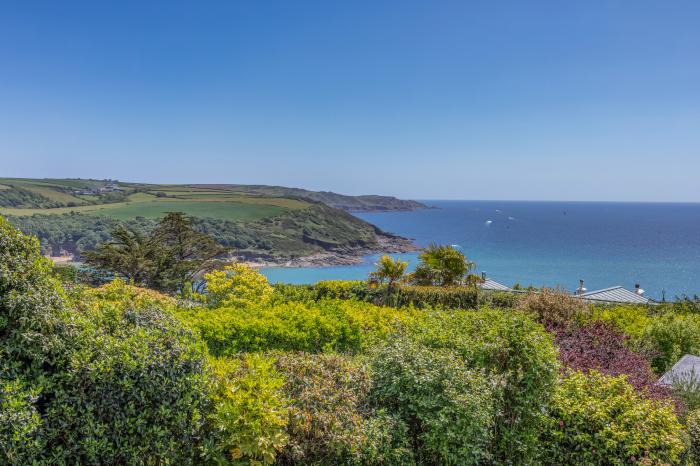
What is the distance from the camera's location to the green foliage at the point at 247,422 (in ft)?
12.1

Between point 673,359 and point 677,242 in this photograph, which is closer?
point 673,359

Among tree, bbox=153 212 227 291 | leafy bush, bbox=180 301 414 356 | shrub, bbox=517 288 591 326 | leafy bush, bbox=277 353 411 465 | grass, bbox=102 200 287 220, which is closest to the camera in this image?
leafy bush, bbox=277 353 411 465

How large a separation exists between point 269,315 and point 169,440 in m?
4.72

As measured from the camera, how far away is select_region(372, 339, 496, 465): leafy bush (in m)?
4.24

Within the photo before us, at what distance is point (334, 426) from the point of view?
4.13 m

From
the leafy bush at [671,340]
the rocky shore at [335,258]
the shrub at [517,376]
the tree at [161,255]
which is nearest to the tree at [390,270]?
the leafy bush at [671,340]

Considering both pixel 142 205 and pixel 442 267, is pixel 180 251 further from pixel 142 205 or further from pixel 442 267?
pixel 142 205

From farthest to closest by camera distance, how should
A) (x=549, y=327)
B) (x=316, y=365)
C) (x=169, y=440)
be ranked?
(x=549, y=327) < (x=316, y=365) < (x=169, y=440)

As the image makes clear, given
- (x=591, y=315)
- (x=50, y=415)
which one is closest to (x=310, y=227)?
(x=591, y=315)

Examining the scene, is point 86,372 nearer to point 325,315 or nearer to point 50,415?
point 50,415

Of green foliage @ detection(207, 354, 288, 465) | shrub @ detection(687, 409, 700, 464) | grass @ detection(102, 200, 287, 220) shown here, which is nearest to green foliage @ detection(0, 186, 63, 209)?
grass @ detection(102, 200, 287, 220)

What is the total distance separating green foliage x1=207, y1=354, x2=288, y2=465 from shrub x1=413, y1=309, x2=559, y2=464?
7.45 ft

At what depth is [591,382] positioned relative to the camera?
501 cm

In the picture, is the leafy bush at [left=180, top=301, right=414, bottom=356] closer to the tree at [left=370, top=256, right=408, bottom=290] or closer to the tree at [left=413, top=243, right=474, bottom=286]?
the tree at [left=370, top=256, right=408, bottom=290]
